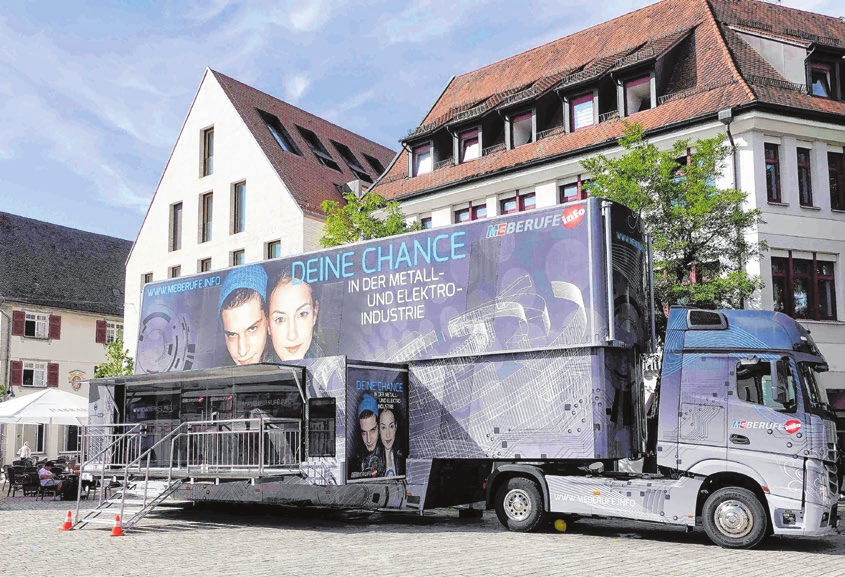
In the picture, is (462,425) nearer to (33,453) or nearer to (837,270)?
(837,270)

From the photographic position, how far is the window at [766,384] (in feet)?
38.5

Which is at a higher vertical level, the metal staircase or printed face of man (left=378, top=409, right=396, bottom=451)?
printed face of man (left=378, top=409, right=396, bottom=451)

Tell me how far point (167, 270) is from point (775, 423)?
30307mm

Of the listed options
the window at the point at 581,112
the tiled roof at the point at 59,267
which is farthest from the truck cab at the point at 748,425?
the tiled roof at the point at 59,267

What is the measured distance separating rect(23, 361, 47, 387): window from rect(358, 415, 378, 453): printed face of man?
35.8 m

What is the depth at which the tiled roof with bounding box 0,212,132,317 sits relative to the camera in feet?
154

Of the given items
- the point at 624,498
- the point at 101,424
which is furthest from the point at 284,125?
the point at 624,498

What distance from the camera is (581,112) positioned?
27.6 m

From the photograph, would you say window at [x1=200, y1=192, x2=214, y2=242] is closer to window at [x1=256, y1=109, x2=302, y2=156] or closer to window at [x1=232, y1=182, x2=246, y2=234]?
window at [x1=232, y1=182, x2=246, y2=234]

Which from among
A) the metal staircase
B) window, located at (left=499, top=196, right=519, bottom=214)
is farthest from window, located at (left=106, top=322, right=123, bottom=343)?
the metal staircase

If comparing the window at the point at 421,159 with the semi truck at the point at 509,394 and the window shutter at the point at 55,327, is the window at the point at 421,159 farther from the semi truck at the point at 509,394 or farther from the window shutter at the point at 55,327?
the window shutter at the point at 55,327

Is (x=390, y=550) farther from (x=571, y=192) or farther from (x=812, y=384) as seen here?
(x=571, y=192)

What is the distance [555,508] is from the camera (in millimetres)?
12945

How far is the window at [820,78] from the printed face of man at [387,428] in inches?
679
